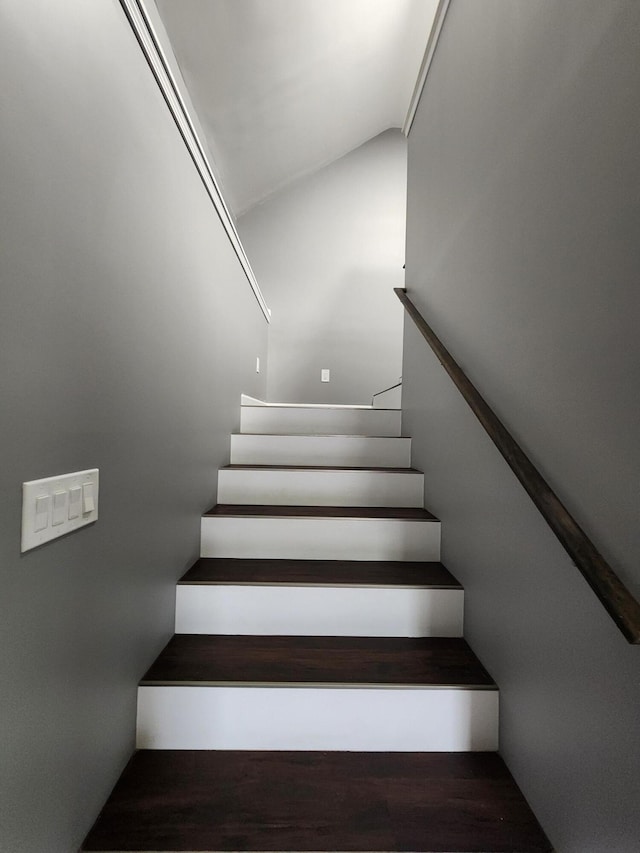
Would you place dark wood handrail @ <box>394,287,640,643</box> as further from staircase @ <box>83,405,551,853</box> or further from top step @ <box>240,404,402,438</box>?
top step @ <box>240,404,402,438</box>

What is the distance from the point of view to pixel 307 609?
1.49 m

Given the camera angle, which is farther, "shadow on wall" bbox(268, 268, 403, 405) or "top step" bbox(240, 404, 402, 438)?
"shadow on wall" bbox(268, 268, 403, 405)

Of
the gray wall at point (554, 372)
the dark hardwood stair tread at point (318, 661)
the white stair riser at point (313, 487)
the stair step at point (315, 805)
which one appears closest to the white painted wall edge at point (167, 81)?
the gray wall at point (554, 372)

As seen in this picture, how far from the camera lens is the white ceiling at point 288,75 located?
104 inches

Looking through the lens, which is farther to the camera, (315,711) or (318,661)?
(318,661)

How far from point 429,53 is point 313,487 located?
2038 millimetres

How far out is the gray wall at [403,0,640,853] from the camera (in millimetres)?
808

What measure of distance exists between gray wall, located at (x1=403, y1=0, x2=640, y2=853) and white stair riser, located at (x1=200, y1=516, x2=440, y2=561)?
0.59 ft

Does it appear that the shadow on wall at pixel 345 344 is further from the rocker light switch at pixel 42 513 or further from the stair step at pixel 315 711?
the rocker light switch at pixel 42 513

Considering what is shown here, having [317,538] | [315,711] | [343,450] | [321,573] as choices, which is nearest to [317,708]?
[315,711]

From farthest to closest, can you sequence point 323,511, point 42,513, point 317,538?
point 323,511 < point 317,538 < point 42,513

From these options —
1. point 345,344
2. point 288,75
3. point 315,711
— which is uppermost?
point 288,75

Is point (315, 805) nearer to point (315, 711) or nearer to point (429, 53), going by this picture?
point (315, 711)

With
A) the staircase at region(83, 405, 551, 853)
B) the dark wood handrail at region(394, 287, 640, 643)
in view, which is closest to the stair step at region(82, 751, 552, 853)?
the staircase at region(83, 405, 551, 853)
